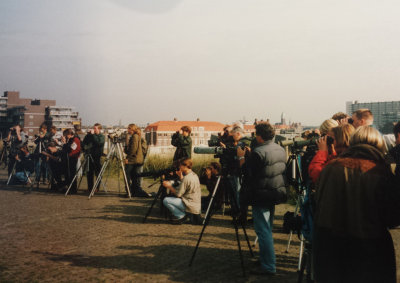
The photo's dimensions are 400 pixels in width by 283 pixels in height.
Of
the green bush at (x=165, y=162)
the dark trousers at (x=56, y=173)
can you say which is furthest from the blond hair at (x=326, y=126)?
the green bush at (x=165, y=162)

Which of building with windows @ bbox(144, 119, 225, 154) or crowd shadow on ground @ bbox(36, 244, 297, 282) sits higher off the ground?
building with windows @ bbox(144, 119, 225, 154)

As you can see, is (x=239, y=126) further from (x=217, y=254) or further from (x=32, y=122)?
(x=32, y=122)

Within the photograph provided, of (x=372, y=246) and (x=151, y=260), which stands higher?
(x=372, y=246)

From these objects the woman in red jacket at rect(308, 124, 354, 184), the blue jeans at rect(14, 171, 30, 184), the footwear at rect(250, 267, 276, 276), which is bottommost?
the footwear at rect(250, 267, 276, 276)

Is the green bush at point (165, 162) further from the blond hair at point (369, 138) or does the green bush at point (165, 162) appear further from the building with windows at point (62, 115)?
the building with windows at point (62, 115)

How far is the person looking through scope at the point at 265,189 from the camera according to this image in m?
5.06

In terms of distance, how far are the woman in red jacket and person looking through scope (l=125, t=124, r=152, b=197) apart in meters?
7.74

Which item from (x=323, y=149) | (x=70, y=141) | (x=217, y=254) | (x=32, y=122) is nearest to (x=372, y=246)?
(x=323, y=149)

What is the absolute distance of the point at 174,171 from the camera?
8.68m

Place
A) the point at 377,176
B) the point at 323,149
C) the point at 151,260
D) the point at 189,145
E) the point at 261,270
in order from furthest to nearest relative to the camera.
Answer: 1. the point at 189,145
2. the point at 151,260
3. the point at 261,270
4. the point at 323,149
5. the point at 377,176

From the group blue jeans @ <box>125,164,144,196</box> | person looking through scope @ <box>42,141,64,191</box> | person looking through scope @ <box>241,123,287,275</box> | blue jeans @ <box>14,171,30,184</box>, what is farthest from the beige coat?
blue jeans @ <box>14,171,30,184</box>

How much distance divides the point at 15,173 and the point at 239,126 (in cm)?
1004

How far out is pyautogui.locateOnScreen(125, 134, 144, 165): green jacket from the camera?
11594 mm

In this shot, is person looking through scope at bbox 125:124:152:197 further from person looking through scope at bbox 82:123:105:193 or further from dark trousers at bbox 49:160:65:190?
dark trousers at bbox 49:160:65:190
